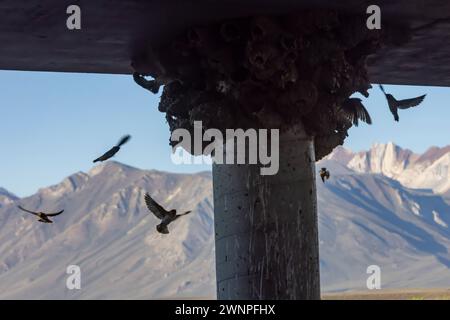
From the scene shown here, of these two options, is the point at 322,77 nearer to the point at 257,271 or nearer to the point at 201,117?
the point at 201,117

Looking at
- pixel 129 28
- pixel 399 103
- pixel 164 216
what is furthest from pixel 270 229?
pixel 399 103

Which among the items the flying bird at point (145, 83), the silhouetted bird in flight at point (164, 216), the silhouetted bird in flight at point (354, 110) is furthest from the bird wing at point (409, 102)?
the silhouetted bird in flight at point (164, 216)

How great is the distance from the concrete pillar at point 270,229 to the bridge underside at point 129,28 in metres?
2.16

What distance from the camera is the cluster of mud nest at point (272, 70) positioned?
15.8m

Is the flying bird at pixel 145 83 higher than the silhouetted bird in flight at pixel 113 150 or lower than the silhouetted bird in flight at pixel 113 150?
higher

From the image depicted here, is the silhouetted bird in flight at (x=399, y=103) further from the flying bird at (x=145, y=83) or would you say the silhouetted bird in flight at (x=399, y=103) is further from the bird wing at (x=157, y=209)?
the bird wing at (x=157, y=209)

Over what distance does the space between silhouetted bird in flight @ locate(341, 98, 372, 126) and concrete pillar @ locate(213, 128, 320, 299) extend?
3.12 ft

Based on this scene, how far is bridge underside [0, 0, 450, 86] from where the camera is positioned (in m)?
15.2

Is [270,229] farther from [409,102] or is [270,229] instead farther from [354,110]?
[409,102]

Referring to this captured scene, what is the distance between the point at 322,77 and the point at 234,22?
161cm
